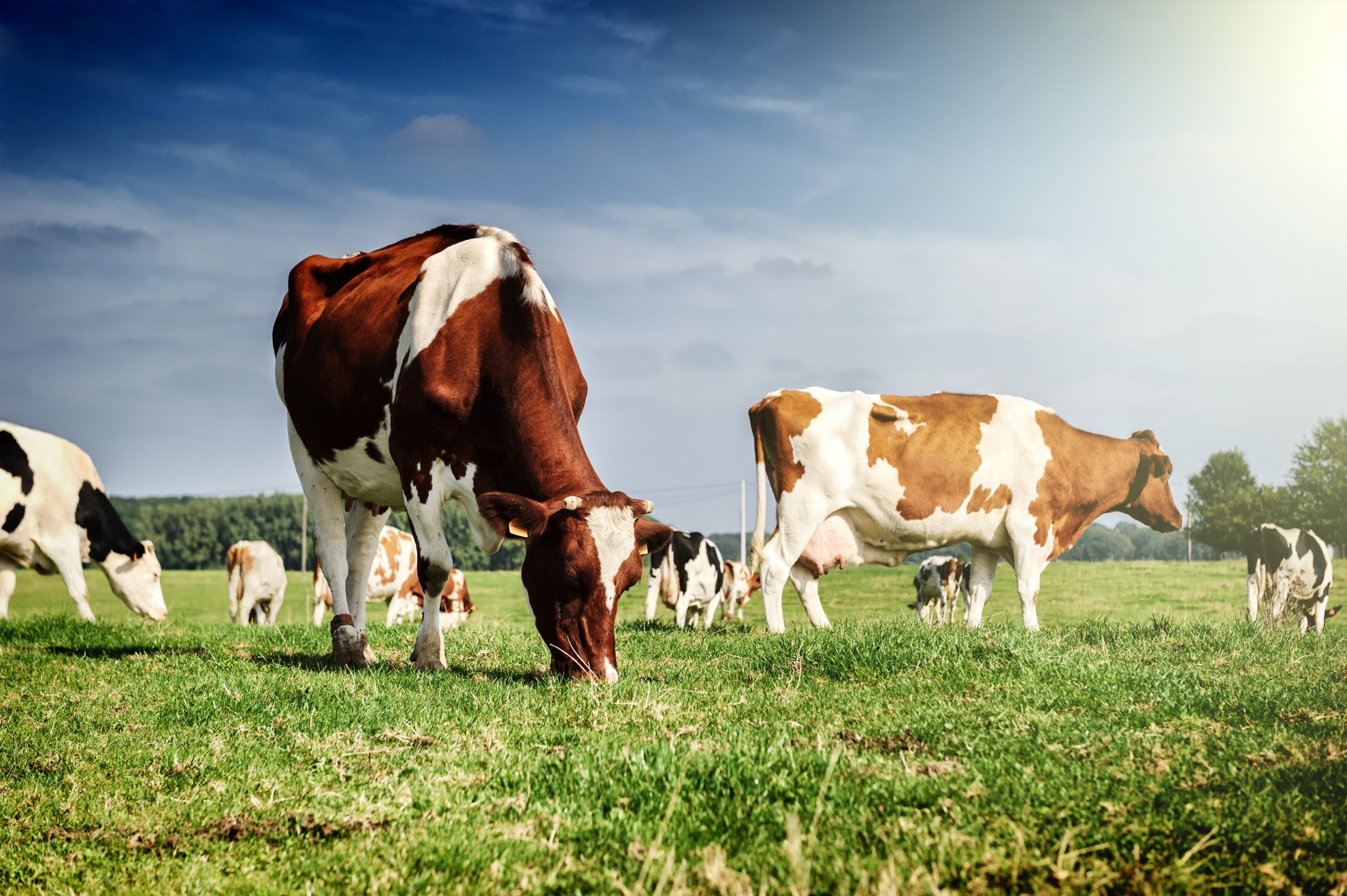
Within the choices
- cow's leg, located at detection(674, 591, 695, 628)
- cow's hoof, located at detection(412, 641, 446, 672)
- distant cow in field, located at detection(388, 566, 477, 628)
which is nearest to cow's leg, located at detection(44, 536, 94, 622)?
distant cow in field, located at detection(388, 566, 477, 628)

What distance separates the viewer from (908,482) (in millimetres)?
11664

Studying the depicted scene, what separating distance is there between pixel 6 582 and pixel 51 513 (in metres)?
1.40

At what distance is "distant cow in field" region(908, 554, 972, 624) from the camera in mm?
23188

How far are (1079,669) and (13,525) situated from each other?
→ 50.3 ft

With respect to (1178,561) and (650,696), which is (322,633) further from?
(1178,561)

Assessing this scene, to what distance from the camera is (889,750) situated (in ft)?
13.5

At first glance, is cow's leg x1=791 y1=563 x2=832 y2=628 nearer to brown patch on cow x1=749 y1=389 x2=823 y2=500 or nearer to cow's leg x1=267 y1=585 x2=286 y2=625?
brown patch on cow x1=749 y1=389 x2=823 y2=500

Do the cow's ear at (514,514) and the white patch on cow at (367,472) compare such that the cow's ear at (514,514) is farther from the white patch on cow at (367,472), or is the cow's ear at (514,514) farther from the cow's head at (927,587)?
the cow's head at (927,587)

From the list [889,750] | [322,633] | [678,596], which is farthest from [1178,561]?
[889,750]

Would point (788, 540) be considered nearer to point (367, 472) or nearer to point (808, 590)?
point (808, 590)

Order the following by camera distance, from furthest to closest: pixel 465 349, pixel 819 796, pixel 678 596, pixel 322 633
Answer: pixel 678 596
pixel 322 633
pixel 465 349
pixel 819 796

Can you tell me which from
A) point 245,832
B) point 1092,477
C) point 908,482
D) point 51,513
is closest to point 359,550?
point 245,832

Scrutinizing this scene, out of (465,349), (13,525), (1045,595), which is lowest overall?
(1045,595)

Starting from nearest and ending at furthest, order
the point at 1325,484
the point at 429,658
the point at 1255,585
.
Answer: the point at 429,658
the point at 1255,585
the point at 1325,484
